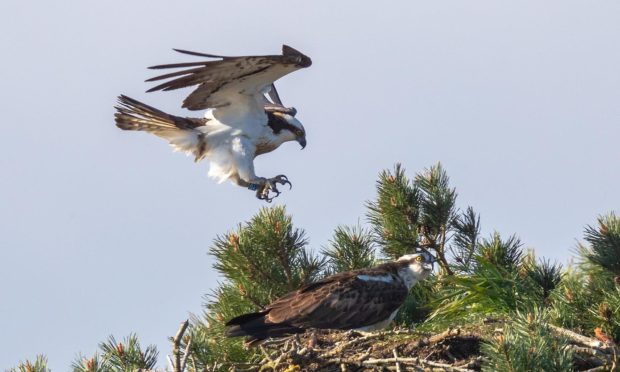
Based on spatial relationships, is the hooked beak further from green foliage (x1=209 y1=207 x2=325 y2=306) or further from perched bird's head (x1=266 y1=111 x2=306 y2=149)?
green foliage (x1=209 y1=207 x2=325 y2=306)

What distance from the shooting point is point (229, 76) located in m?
12.0

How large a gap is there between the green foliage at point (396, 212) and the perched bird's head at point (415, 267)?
0.95 ft

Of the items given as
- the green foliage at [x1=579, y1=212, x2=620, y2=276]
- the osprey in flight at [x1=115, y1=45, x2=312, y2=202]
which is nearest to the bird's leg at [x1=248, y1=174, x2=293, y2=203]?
the osprey in flight at [x1=115, y1=45, x2=312, y2=202]

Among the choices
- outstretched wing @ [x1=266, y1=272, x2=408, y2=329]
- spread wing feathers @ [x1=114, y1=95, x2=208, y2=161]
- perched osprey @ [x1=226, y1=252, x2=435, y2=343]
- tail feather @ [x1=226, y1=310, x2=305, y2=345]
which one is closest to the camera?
tail feather @ [x1=226, y1=310, x2=305, y2=345]

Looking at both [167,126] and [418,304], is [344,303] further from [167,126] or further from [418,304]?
[167,126]

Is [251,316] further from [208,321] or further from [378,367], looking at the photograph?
[378,367]

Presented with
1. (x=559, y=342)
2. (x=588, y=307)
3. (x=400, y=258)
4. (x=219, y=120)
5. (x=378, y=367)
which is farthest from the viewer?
(x=219, y=120)

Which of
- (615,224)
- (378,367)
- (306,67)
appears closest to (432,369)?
(378,367)

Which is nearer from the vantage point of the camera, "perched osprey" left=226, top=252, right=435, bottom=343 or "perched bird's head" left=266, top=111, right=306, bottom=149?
"perched osprey" left=226, top=252, right=435, bottom=343

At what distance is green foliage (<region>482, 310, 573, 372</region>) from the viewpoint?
784 centimetres

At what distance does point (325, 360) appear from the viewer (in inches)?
360

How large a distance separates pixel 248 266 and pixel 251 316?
908 mm

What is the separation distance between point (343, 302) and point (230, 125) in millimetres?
2609

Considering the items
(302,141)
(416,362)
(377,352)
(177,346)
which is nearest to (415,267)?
(377,352)
